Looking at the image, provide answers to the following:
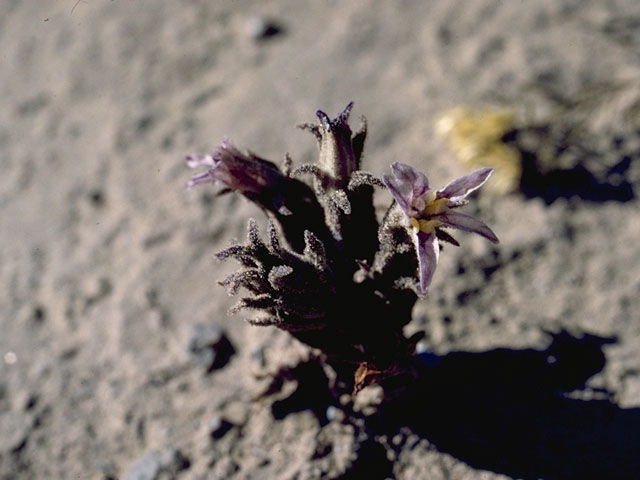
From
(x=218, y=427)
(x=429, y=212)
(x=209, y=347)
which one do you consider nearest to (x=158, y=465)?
(x=218, y=427)

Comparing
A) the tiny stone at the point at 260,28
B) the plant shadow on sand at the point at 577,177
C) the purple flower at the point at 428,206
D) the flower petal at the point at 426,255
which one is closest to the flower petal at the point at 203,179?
the purple flower at the point at 428,206

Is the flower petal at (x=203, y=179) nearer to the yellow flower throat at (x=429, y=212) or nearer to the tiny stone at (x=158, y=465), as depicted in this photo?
the yellow flower throat at (x=429, y=212)

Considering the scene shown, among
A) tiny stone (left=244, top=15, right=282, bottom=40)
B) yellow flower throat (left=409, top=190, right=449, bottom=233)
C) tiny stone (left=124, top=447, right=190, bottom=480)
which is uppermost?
yellow flower throat (left=409, top=190, right=449, bottom=233)

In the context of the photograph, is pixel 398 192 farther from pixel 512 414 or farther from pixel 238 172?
pixel 512 414

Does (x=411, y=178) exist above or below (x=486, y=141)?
above

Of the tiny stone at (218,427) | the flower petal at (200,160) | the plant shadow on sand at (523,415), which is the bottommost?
the plant shadow on sand at (523,415)

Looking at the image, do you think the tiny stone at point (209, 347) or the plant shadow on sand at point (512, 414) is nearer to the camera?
the plant shadow on sand at point (512, 414)

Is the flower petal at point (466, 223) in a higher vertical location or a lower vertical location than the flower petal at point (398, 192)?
lower

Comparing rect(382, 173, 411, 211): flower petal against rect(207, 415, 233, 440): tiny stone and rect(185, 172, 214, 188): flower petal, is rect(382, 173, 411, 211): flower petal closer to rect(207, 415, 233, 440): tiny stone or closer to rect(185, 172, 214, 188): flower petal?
rect(185, 172, 214, 188): flower petal

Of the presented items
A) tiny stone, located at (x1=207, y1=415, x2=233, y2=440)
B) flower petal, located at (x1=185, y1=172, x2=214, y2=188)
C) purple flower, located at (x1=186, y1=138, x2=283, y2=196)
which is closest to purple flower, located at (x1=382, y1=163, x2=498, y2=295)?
purple flower, located at (x1=186, y1=138, x2=283, y2=196)
